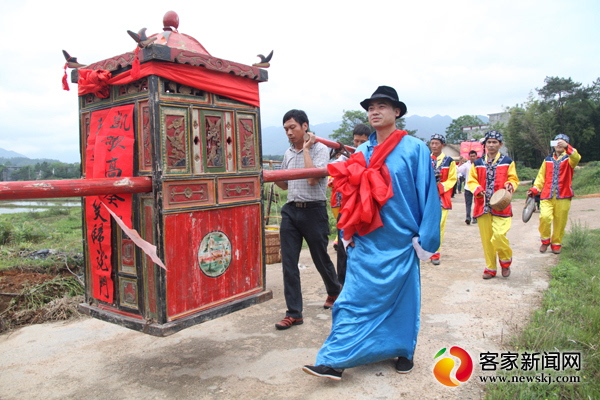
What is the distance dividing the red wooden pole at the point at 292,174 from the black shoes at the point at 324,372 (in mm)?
1486

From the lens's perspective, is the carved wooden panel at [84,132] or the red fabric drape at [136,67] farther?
the carved wooden panel at [84,132]

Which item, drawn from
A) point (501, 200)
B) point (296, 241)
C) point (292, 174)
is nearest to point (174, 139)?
point (292, 174)

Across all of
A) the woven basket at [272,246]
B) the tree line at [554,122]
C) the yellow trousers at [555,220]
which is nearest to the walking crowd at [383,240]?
the woven basket at [272,246]

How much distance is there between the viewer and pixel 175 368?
124 inches

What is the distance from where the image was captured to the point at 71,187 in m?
2.32

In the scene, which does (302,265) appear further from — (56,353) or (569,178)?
(569,178)

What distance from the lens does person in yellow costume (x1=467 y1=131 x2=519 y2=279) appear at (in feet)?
17.3

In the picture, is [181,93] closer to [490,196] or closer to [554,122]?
[490,196]

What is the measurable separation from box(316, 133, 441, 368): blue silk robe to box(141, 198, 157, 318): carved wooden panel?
3.89 ft

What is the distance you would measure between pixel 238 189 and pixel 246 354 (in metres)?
1.32

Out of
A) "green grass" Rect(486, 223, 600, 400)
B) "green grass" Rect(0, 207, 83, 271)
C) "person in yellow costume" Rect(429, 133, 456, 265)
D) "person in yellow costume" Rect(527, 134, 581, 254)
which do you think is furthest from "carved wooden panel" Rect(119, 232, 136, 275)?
"person in yellow costume" Rect(527, 134, 581, 254)

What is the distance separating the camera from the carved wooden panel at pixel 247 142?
3177 mm

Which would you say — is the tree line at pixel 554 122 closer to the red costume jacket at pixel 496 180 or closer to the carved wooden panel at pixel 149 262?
the red costume jacket at pixel 496 180

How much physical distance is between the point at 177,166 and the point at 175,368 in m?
1.54
